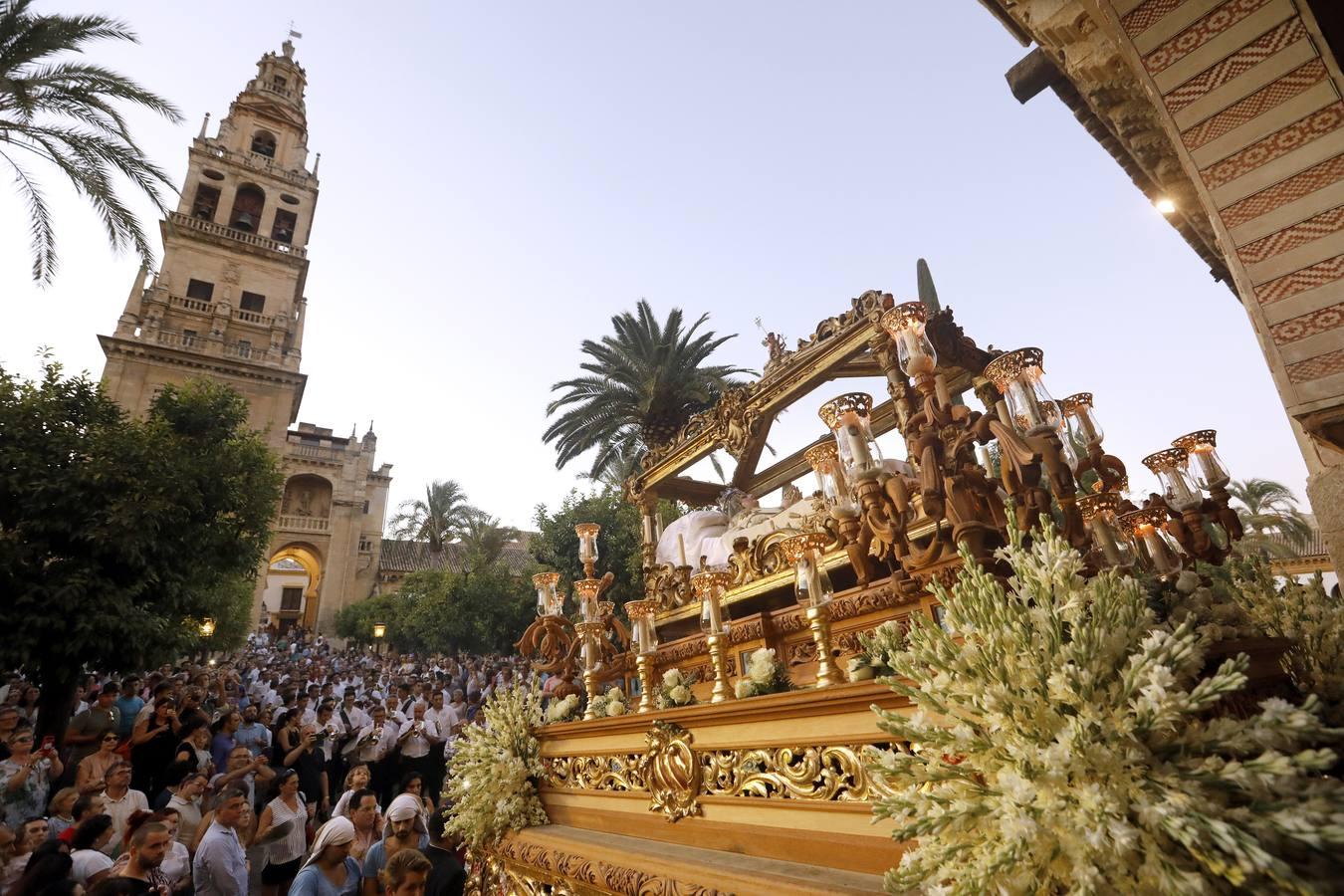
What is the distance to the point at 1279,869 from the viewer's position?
4.13 ft

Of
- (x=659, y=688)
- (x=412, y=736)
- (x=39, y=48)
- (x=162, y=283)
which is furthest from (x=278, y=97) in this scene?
(x=659, y=688)

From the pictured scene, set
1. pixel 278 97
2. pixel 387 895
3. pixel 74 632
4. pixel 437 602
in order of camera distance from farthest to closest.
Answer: pixel 278 97
pixel 437 602
pixel 74 632
pixel 387 895

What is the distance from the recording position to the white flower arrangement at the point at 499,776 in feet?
14.4

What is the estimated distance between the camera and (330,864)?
436cm

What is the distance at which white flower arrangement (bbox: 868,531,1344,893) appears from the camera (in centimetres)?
139

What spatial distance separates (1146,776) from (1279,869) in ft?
0.96

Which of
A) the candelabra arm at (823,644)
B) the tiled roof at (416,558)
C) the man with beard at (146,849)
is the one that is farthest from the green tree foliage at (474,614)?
the candelabra arm at (823,644)

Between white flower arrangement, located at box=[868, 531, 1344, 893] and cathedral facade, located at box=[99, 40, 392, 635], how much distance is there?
34541 mm

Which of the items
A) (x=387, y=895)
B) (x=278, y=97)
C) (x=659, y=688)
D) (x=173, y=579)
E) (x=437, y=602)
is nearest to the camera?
(x=387, y=895)

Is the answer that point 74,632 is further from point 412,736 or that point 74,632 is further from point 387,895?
point 387,895

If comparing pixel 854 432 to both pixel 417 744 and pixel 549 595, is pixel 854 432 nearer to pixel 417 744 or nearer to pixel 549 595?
pixel 549 595

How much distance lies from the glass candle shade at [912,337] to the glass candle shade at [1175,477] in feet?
8.00

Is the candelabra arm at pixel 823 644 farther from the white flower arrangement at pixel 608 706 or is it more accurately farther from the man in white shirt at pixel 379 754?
the man in white shirt at pixel 379 754

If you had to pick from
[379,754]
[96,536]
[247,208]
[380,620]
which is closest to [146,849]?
[379,754]
